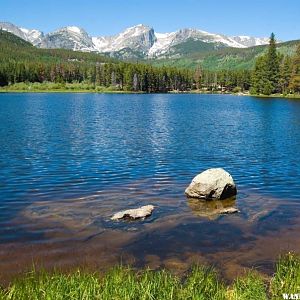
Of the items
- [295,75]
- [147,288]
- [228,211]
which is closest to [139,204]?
[228,211]

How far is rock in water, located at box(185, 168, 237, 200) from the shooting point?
92.1 feet

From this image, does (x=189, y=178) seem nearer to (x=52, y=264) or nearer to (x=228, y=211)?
(x=228, y=211)

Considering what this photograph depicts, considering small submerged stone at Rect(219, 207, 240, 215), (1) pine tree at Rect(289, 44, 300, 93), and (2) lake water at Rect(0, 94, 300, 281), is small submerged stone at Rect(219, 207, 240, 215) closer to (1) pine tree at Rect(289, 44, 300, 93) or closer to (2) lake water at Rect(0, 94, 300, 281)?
(2) lake water at Rect(0, 94, 300, 281)

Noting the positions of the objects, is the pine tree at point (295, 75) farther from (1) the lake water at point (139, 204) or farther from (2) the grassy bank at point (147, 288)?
(2) the grassy bank at point (147, 288)

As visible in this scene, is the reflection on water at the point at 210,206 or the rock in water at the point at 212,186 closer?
the reflection on water at the point at 210,206

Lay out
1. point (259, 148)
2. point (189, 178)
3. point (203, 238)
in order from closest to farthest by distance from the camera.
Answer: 1. point (203, 238)
2. point (189, 178)
3. point (259, 148)

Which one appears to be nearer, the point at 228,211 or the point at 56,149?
the point at 228,211

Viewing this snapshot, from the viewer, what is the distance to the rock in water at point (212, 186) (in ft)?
92.1

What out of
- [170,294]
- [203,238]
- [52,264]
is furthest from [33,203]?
[170,294]

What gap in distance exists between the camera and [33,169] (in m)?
36.5

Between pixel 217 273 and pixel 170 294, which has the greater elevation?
pixel 170 294

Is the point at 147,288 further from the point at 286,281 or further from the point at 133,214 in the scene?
the point at 133,214

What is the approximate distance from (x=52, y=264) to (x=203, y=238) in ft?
25.1

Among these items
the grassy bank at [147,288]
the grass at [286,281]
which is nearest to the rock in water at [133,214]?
the grassy bank at [147,288]
